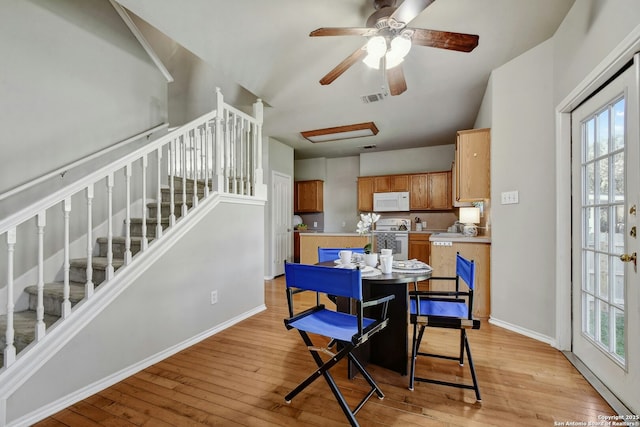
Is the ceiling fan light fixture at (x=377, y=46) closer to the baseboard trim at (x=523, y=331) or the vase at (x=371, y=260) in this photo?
the vase at (x=371, y=260)

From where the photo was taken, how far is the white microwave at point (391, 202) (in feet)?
19.4

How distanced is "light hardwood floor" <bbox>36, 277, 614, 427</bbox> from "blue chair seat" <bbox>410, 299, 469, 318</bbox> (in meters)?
0.48

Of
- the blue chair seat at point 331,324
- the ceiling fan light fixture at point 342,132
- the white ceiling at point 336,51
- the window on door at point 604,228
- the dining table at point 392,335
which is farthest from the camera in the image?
the ceiling fan light fixture at point 342,132

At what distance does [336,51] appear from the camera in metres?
2.94

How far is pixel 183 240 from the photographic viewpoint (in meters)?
2.58

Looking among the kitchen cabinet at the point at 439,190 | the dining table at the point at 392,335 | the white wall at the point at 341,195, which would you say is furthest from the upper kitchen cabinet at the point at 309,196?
the dining table at the point at 392,335

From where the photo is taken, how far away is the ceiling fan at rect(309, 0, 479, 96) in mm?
1845

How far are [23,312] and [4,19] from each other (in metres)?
2.24

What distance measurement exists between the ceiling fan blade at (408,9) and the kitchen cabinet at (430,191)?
425cm

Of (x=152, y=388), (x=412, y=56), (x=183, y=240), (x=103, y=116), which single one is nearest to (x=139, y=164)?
(x=103, y=116)

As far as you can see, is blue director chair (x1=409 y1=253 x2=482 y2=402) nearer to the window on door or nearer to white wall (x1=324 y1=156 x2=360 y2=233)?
the window on door

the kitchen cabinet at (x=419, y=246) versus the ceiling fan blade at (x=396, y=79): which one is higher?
the ceiling fan blade at (x=396, y=79)

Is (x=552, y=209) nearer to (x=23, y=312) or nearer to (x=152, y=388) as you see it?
(x=152, y=388)

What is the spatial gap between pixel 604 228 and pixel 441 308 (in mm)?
1236
